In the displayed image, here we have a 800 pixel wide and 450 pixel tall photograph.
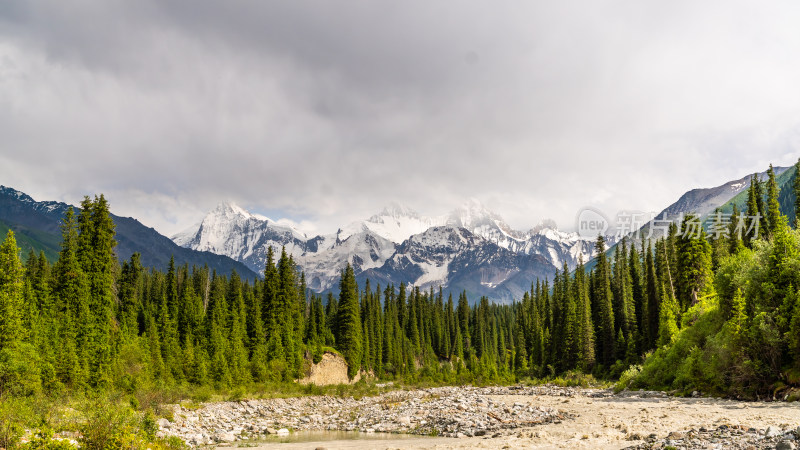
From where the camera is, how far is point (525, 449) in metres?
19.6

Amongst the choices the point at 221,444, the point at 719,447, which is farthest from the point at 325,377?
the point at 719,447

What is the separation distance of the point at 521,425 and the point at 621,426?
6.93 meters

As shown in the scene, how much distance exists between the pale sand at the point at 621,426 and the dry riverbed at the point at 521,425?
0.04m

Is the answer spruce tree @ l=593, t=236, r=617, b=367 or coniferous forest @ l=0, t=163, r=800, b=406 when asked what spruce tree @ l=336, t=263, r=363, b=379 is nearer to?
coniferous forest @ l=0, t=163, r=800, b=406

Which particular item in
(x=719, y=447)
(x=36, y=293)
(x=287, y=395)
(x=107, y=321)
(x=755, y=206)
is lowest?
(x=287, y=395)

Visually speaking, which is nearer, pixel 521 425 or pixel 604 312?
pixel 521 425

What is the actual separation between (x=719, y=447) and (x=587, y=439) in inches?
274

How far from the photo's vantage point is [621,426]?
2300 cm

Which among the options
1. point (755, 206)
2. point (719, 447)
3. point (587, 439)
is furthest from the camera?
point (755, 206)

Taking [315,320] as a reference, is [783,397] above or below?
below

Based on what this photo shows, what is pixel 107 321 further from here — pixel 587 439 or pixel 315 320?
pixel 315 320

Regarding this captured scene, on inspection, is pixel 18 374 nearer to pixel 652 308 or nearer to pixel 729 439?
pixel 729 439

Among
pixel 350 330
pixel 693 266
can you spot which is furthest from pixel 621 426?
pixel 350 330

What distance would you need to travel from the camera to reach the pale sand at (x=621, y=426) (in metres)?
19.9
